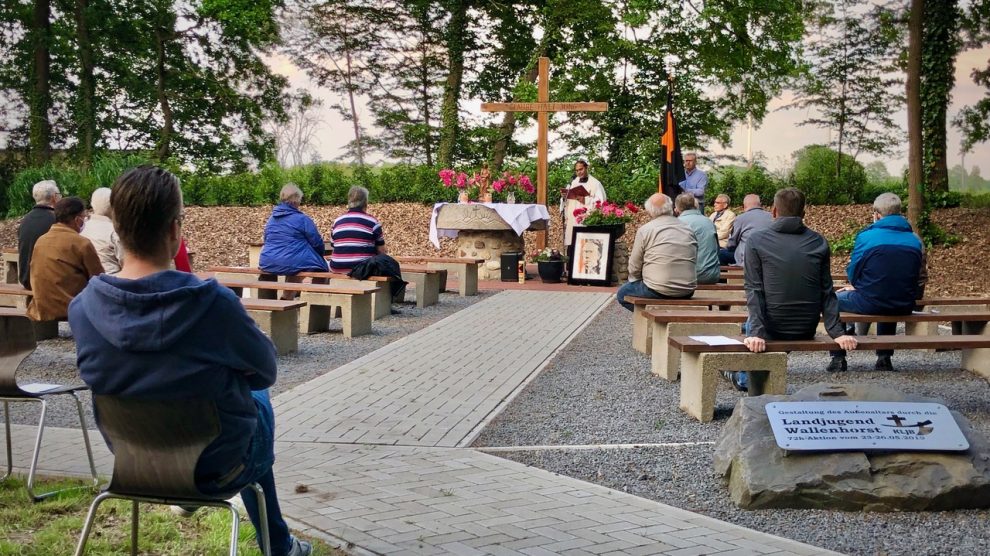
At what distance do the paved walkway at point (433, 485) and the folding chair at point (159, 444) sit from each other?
1210 millimetres

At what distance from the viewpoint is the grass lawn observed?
14.0ft

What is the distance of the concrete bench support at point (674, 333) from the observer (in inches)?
334

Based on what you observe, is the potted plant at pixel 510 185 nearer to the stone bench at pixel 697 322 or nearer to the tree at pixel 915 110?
the tree at pixel 915 110

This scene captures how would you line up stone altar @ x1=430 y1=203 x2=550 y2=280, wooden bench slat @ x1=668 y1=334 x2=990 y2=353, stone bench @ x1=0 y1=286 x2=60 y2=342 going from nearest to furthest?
wooden bench slat @ x1=668 y1=334 x2=990 y2=353
stone bench @ x1=0 y1=286 x2=60 y2=342
stone altar @ x1=430 y1=203 x2=550 y2=280

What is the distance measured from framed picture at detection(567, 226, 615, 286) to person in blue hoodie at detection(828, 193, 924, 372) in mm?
8280

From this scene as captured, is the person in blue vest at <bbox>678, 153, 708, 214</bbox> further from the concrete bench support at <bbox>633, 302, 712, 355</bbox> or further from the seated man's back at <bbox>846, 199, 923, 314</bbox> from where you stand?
the seated man's back at <bbox>846, 199, 923, 314</bbox>

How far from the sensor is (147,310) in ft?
10.1

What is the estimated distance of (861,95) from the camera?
1061 inches

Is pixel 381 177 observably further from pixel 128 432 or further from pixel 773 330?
pixel 128 432

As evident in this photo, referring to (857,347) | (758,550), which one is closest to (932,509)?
(758,550)

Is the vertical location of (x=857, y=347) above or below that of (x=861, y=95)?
below

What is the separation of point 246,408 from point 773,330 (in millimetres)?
4802

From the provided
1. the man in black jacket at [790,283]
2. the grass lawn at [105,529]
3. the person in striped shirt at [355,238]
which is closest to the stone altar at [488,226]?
the person in striped shirt at [355,238]

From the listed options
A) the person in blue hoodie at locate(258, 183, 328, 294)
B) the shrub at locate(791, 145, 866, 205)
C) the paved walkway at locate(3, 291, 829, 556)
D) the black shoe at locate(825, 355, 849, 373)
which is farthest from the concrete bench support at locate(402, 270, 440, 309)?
the shrub at locate(791, 145, 866, 205)
